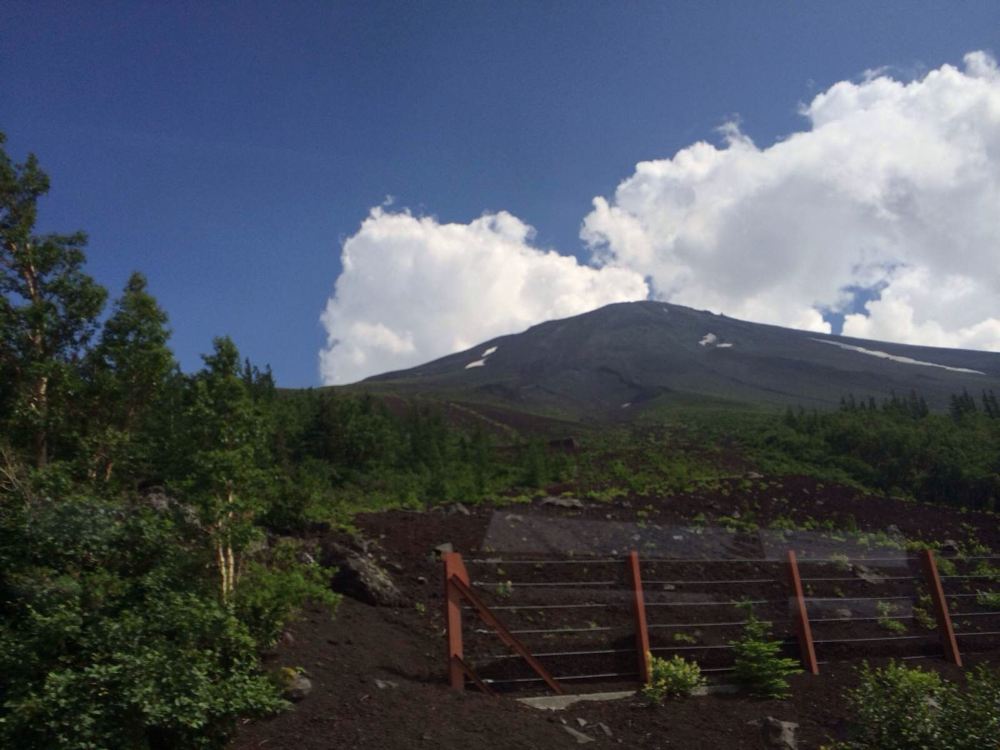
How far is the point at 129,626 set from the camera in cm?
395

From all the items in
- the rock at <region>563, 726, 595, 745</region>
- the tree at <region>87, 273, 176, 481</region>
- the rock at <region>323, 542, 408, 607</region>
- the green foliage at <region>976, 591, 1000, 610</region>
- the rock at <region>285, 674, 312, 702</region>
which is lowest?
the green foliage at <region>976, 591, 1000, 610</region>

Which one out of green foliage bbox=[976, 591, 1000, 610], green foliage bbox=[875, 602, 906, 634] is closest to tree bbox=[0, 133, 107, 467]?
green foliage bbox=[875, 602, 906, 634]

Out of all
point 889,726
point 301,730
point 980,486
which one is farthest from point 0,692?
point 980,486

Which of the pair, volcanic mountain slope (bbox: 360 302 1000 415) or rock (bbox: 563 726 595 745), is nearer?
rock (bbox: 563 726 595 745)

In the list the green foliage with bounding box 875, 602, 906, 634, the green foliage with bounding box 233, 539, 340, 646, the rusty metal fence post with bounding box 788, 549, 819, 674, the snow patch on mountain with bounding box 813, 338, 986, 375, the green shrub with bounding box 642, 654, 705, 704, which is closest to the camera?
the green foliage with bounding box 233, 539, 340, 646

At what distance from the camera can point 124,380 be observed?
23.6 ft

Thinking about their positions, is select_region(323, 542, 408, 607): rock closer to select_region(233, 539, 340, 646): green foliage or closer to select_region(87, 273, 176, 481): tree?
select_region(233, 539, 340, 646): green foliage

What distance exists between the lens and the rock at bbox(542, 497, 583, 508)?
12.6m

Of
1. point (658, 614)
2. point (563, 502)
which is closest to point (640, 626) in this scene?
point (658, 614)

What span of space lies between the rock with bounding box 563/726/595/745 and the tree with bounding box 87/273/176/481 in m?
4.78

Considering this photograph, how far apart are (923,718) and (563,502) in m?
9.11

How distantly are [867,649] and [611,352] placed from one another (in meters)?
92.9

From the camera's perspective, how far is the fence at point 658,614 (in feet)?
19.7

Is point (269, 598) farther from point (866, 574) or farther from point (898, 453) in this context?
point (898, 453)
